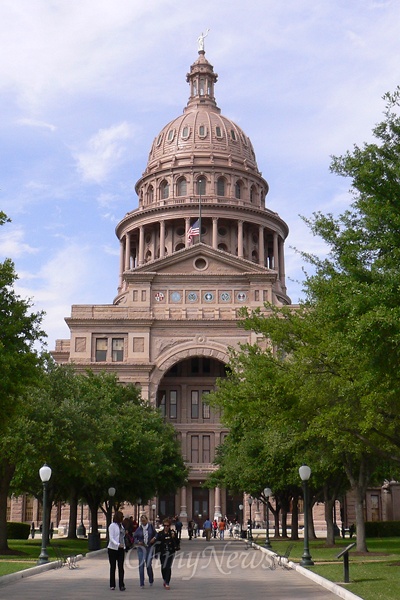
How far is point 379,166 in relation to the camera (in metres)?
22.3

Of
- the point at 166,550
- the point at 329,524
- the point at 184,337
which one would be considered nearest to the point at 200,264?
the point at 184,337

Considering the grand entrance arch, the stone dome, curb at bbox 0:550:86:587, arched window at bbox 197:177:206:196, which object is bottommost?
curb at bbox 0:550:86:587

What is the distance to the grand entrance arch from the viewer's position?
8962 cm

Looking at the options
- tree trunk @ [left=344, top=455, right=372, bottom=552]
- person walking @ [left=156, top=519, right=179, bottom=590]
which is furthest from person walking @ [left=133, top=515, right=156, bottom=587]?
tree trunk @ [left=344, top=455, right=372, bottom=552]

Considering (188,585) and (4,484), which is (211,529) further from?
(188,585)

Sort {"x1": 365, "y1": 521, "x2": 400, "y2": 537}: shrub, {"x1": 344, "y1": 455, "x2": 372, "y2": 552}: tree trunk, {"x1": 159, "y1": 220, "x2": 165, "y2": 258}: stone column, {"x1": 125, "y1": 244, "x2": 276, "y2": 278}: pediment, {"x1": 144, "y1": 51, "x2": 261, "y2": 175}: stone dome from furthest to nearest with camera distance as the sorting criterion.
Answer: {"x1": 144, "y1": 51, "x2": 261, "y2": 175}: stone dome → {"x1": 159, "y1": 220, "x2": 165, "y2": 258}: stone column → {"x1": 125, "y1": 244, "x2": 276, "y2": 278}: pediment → {"x1": 365, "y1": 521, "x2": 400, "y2": 537}: shrub → {"x1": 344, "y1": 455, "x2": 372, "y2": 552}: tree trunk

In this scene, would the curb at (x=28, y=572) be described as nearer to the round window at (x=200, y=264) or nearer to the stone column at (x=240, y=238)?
the round window at (x=200, y=264)

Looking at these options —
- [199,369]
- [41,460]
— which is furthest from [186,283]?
[41,460]

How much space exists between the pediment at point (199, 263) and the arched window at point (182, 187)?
2872cm

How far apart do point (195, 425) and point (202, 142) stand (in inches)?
1816

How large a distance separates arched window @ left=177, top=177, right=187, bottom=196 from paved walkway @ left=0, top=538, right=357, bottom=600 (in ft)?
295

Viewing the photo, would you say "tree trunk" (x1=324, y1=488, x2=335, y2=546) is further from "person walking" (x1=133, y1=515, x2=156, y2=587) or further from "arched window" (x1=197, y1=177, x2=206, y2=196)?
"arched window" (x1=197, y1=177, x2=206, y2=196)

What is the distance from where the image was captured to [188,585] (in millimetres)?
22422

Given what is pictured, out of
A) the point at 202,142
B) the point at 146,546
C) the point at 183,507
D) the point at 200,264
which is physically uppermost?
the point at 202,142
